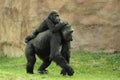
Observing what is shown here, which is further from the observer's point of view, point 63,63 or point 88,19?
point 88,19

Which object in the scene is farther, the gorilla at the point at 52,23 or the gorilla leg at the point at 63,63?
the gorilla at the point at 52,23

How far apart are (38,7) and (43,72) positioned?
777cm

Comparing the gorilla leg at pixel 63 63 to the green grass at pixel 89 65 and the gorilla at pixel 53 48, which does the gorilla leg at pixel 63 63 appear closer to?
the gorilla at pixel 53 48

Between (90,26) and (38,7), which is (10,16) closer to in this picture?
(38,7)

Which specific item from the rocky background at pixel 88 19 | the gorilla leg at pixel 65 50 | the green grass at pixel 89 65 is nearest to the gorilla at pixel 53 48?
the gorilla leg at pixel 65 50

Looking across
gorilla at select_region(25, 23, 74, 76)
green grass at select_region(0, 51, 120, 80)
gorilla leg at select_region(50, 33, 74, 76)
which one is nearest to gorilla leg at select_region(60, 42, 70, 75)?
gorilla at select_region(25, 23, 74, 76)

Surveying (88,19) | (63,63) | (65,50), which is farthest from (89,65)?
(63,63)

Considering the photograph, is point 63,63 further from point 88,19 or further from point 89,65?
point 88,19

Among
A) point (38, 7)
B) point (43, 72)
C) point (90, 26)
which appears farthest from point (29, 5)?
point (43, 72)

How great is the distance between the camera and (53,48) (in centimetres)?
1263

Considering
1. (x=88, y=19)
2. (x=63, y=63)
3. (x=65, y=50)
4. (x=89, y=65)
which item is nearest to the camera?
(x=63, y=63)

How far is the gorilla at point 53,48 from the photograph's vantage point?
41.2 ft

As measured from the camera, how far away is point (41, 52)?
13.0 meters

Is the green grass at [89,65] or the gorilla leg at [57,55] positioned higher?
the gorilla leg at [57,55]
